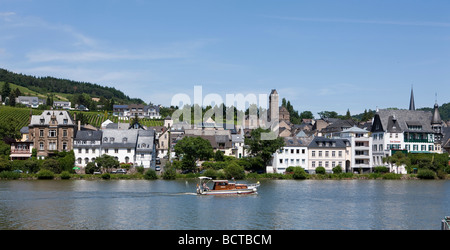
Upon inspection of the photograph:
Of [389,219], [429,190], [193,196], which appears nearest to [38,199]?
[193,196]

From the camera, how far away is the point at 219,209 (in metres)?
42.3

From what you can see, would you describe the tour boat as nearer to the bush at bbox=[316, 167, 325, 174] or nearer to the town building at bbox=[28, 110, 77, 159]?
the bush at bbox=[316, 167, 325, 174]

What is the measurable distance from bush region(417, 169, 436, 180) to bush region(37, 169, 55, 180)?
56024 millimetres

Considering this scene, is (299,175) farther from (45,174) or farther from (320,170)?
(45,174)

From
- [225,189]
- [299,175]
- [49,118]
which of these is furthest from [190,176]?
[49,118]

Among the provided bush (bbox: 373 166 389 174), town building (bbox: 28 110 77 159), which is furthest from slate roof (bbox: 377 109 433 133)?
town building (bbox: 28 110 77 159)

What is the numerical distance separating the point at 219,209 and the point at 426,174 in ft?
159

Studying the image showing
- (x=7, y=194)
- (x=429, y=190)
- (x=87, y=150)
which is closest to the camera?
(x=7, y=194)

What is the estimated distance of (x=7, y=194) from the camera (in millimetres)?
51438

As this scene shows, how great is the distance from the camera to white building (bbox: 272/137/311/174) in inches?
3457

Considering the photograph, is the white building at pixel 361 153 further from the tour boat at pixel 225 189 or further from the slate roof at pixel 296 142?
the tour boat at pixel 225 189

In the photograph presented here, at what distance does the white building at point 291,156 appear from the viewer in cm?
8781
